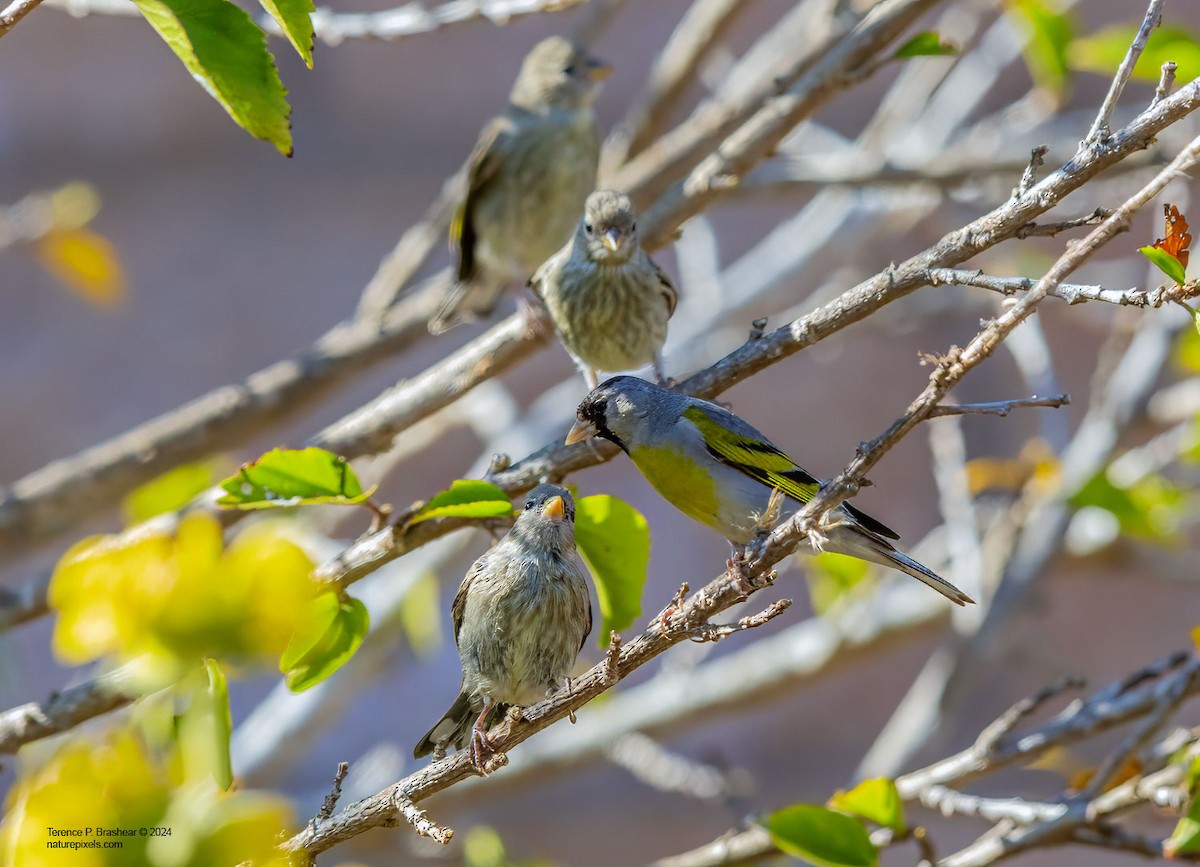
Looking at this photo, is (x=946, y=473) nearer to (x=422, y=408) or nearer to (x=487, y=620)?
(x=422, y=408)

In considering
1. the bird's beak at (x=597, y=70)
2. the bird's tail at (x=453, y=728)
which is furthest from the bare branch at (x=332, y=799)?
the bird's beak at (x=597, y=70)

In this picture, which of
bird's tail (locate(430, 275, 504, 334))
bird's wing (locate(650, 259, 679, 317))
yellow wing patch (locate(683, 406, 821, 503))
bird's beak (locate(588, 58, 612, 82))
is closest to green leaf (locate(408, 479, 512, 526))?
yellow wing patch (locate(683, 406, 821, 503))

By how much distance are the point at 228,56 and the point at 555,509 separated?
2.48 ft

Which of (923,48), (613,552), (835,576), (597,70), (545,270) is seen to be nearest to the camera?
(613,552)

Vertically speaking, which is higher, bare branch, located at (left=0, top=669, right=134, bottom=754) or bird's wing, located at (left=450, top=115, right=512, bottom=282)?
bird's wing, located at (left=450, top=115, right=512, bottom=282)

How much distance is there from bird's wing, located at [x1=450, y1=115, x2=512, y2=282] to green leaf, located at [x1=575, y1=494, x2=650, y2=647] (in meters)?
2.27

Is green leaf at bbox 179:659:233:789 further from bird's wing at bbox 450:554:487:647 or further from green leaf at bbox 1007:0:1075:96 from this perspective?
green leaf at bbox 1007:0:1075:96

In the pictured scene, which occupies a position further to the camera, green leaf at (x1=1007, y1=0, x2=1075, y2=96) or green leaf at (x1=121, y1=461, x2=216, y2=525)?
green leaf at (x1=1007, y1=0, x2=1075, y2=96)

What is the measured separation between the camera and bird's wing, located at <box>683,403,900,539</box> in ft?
6.42

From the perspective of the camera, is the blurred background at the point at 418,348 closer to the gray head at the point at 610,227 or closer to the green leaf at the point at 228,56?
the gray head at the point at 610,227

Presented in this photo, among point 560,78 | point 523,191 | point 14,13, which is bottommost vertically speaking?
point 14,13

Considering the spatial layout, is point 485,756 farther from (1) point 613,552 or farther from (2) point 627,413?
(2) point 627,413

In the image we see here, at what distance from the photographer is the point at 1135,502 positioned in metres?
3.10

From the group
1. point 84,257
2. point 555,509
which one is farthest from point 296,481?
point 84,257
